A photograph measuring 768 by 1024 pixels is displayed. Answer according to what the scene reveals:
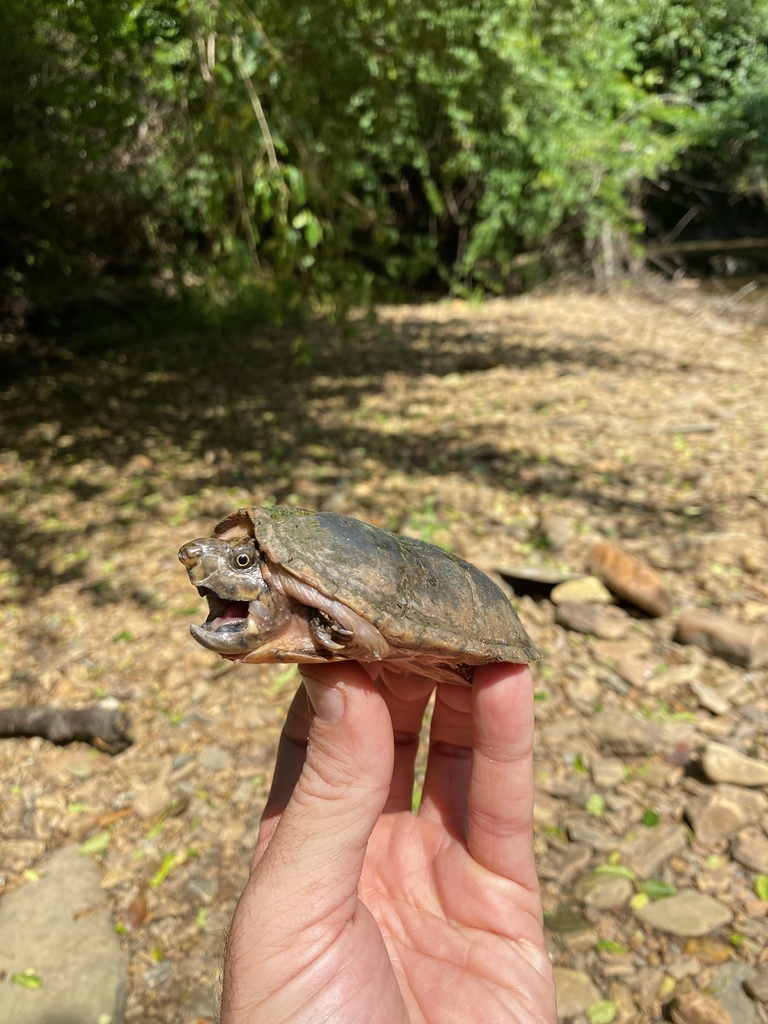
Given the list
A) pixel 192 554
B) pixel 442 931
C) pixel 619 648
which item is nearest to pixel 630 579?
pixel 619 648

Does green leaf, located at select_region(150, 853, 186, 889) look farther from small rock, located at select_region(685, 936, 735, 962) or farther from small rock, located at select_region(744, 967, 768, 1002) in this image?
small rock, located at select_region(744, 967, 768, 1002)

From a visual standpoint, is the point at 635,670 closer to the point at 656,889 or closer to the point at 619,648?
the point at 619,648

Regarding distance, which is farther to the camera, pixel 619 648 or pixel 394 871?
pixel 619 648

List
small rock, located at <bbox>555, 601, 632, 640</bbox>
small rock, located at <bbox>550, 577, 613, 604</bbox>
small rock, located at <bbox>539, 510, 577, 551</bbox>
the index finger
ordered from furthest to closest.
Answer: small rock, located at <bbox>539, 510, 577, 551</bbox> → small rock, located at <bbox>550, 577, 613, 604</bbox> → small rock, located at <bbox>555, 601, 632, 640</bbox> → the index finger

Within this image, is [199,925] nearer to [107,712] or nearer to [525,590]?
[107,712]

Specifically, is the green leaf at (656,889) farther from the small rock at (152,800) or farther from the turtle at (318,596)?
the small rock at (152,800)

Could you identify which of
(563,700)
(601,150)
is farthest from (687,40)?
(563,700)

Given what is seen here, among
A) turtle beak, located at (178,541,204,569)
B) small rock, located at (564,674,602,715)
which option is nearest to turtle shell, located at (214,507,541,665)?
turtle beak, located at (178,541,204,569)
